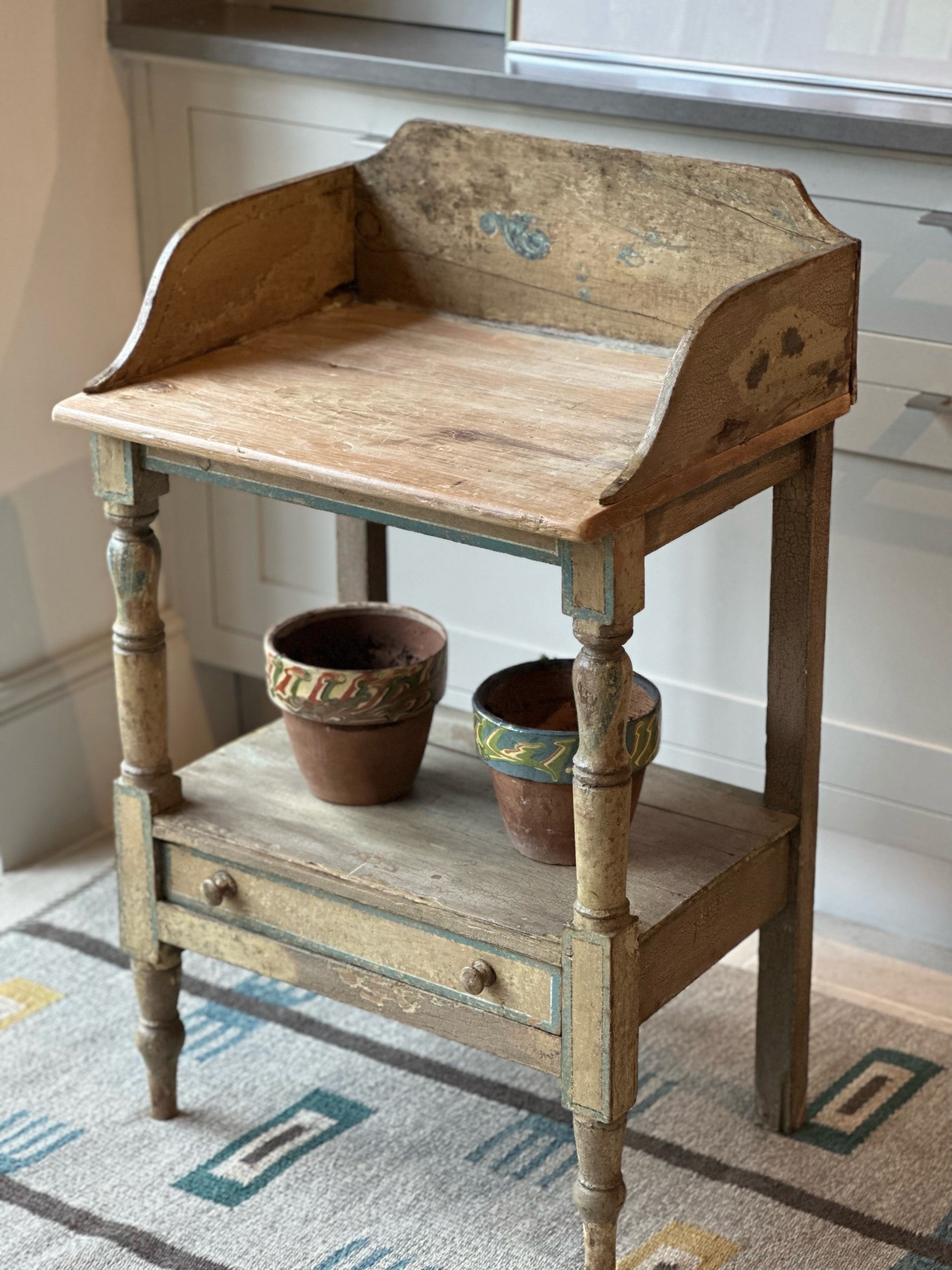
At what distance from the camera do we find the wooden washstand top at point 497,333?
138 centimetres

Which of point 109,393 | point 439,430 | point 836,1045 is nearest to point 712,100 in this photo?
point 439,430

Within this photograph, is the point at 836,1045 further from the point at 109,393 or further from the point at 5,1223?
the point at 109,393

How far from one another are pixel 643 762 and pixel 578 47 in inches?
36.6

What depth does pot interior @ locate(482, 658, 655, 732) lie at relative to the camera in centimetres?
174

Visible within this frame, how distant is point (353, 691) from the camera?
1653 millimetres

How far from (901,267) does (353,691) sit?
29.9 inches

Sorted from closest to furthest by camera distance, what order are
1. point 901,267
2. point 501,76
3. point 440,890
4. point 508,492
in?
1. point 508,492
2. point 440,890
3. point 901,267
4. point 501,76

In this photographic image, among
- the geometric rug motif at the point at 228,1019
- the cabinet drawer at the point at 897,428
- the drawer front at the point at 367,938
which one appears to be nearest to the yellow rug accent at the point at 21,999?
the geometric rug motif at the point at 228,1019

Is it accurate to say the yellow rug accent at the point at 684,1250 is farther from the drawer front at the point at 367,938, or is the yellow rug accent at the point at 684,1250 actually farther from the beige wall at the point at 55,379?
the beige wall at the point at 55,379

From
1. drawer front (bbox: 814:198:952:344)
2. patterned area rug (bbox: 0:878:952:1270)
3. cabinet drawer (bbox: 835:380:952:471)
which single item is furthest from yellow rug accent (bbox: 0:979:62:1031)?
drawer front (bbox: 814:198:952:344)

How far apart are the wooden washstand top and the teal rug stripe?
0.80 metres

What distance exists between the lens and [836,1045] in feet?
6.59

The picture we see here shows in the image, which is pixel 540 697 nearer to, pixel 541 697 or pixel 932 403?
pixel 541 697

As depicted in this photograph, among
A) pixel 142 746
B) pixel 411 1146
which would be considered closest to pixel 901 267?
pixel 142 746
